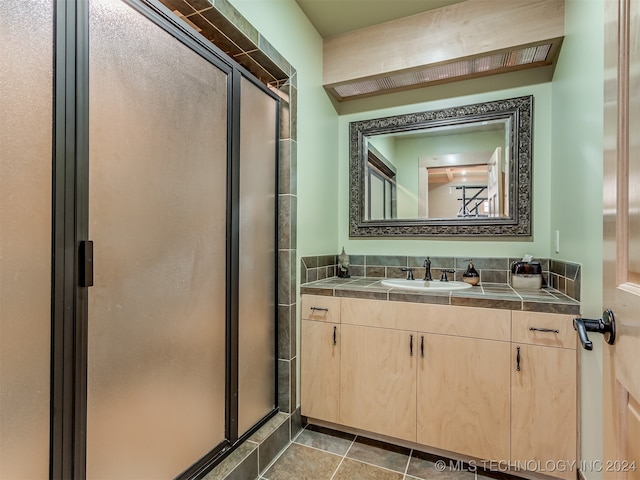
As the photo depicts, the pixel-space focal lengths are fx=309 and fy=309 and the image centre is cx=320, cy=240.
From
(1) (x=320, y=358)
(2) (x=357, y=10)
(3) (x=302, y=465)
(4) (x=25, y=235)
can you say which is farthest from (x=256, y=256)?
(2) (x=357, y=10)

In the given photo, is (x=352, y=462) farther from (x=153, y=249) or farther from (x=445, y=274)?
(x=153, y=249)

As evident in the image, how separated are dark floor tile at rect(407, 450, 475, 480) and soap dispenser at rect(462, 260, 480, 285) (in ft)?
3.31

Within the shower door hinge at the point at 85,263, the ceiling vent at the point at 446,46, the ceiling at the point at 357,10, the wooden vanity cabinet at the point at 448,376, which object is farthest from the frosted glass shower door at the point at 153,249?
the ceiling vent at the point at 446,46

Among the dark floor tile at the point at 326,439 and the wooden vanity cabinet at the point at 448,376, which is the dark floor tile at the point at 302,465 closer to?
the dark floor tile at the point at 326,439

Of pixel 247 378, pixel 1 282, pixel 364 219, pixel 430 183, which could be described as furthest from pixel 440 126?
pixel 1 282

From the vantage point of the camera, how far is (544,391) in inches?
57.0

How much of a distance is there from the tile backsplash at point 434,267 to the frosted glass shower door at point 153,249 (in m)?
0.79

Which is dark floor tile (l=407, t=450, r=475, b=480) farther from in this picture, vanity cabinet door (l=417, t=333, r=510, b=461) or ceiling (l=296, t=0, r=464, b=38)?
ceiling (l=296, t=0, r=464, b=38)

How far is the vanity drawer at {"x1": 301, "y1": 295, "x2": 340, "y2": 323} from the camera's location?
1.86 m

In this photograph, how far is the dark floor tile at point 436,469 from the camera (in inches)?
61.2

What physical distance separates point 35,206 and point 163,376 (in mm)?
716

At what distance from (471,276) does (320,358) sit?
1.10m

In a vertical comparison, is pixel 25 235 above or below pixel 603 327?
above

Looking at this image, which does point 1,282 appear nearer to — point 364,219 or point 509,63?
point 364,219
